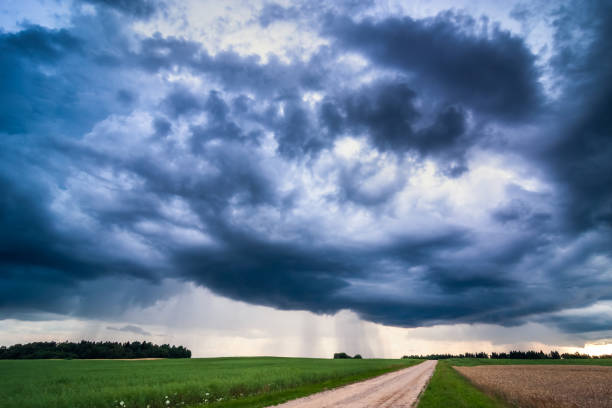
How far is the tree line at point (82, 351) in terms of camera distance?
118 metres

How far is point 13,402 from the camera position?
64.2 ft

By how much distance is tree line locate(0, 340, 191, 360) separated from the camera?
11762cm

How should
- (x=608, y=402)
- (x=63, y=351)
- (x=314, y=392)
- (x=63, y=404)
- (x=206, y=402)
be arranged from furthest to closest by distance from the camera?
(x=63, y=351), (x=314, y=392), (x=608, y=402), (x=206, y=402), (x=63, y=404)

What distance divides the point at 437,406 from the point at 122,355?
141 m

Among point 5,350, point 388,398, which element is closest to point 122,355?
point 5,350

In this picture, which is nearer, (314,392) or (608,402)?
(608,402)

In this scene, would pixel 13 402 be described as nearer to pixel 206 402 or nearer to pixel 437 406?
pixel 206 402

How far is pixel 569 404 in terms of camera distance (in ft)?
78.9

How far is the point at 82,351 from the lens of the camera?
417 feet

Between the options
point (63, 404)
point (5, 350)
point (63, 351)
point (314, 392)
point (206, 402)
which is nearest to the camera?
point (63, 404)

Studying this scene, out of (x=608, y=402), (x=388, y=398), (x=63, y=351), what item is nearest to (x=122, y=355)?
(x=63, y=351)

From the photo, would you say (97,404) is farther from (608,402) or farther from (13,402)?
(608,402)

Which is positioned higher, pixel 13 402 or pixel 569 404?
pixel 13 402

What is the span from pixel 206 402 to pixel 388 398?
12682 millimetres
